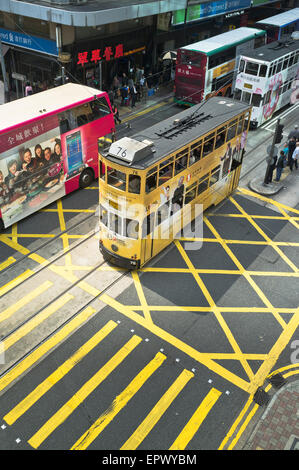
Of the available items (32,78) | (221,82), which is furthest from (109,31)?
(221,82)

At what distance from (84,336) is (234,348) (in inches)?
167

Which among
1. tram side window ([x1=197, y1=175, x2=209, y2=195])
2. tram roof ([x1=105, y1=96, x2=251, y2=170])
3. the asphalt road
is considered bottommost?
the asphalt road

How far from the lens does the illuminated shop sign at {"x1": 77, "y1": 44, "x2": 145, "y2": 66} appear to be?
83.1ft

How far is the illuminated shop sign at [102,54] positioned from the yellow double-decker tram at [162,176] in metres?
11.7

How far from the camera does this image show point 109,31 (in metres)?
26.5

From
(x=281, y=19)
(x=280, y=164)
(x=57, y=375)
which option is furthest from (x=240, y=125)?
(x=281, y=19)

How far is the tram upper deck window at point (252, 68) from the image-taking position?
76.0ft

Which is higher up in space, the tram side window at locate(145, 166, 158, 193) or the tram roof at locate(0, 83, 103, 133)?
the tram roof at locate(0, 83, 103, 133)

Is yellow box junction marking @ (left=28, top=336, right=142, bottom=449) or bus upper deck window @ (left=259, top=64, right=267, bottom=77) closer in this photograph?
yellow box junction marking @ (left=28, top=336, right=142, bottom=449)

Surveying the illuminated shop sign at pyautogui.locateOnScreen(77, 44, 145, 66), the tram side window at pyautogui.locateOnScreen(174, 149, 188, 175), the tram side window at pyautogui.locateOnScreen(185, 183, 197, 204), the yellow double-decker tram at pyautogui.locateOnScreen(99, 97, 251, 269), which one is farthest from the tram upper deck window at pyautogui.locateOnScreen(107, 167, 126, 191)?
the illuminated shop sign at pyautogui.locateOnScreen(77, 44, 145, 66)

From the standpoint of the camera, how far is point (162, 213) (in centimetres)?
1374

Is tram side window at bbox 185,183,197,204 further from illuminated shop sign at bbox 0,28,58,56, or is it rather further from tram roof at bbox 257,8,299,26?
tram roof at bbox 257,8,299,26

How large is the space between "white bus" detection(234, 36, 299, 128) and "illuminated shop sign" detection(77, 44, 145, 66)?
27.4 ft
